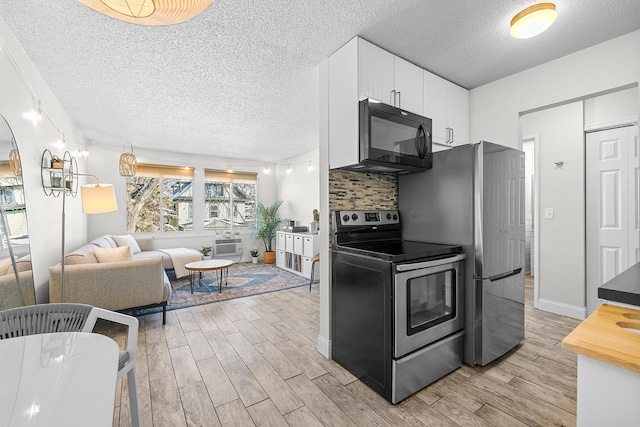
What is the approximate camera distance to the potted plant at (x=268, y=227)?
21.5 ft

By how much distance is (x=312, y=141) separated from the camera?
5.19 m

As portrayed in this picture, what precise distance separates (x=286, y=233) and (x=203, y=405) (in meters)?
4.06

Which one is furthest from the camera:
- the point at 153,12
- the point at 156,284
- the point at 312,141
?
the point at 312,141

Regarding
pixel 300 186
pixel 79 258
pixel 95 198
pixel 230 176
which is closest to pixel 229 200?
pixel 230 176

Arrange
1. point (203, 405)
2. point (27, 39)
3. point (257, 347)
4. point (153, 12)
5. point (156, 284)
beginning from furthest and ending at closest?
point (156, 284) → point (257, 347) → point (27, 39) → point (203, 405) → point (153, 12)

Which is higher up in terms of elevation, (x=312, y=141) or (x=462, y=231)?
(x=312, y=141)

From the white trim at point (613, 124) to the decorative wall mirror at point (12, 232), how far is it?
5041 millimetres

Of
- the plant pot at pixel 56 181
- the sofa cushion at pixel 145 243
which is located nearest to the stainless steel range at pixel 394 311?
the plant pot at pixel 56 181

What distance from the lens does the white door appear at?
9.12 feet

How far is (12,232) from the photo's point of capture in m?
1.92

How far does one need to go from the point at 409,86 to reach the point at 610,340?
86.1 inches

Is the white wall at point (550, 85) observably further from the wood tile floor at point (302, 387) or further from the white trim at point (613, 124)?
the wood tile floor at point (302, 387)

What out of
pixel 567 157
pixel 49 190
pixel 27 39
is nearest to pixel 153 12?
pixel 27 39

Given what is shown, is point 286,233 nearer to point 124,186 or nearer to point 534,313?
point 124,186
